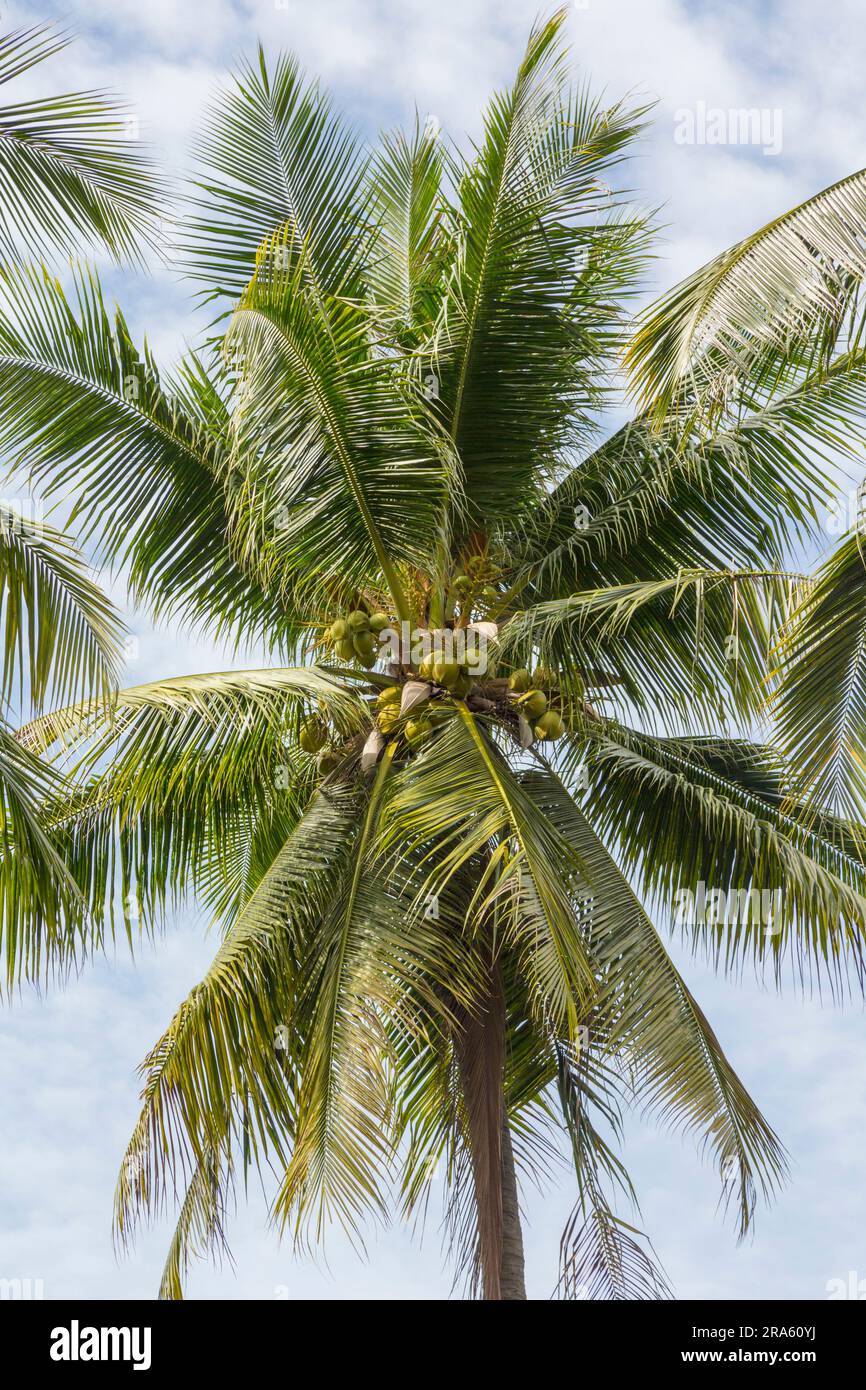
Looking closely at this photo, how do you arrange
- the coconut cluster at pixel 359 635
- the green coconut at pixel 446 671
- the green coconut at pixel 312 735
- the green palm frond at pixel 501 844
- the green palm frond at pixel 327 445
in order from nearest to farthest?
the green palm frond at pixel 501 844, the green palm frond at pixel 327 445, the green coconut at pixel 446 671, the coconut cluster at pixel 359 635, the green coconut at pixel 312 735

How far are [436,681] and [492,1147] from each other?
2.86 meters

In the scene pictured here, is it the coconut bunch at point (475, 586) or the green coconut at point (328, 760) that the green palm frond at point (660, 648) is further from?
the green coconut at point (328, 760)

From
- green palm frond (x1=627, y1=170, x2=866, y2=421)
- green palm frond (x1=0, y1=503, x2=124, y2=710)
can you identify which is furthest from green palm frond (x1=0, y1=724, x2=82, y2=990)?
green palm frond (x1=627, y1=170, x2=866, y2=421)

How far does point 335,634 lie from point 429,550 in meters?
0.79

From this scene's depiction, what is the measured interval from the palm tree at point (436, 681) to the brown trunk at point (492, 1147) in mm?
26

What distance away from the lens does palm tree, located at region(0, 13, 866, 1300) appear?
29.6ft

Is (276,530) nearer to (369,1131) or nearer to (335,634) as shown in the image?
(335,634)

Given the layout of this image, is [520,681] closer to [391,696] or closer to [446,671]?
[446,671]

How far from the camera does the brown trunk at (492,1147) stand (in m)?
9.66

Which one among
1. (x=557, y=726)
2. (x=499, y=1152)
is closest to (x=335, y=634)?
(x=557, y=726)

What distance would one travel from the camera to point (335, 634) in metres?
9.87

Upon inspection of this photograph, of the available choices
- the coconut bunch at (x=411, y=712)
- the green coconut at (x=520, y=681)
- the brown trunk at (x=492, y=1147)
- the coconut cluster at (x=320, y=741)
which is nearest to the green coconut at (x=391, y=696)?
the coconut bunch at (x=411, y=712)

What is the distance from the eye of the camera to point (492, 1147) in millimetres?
9695

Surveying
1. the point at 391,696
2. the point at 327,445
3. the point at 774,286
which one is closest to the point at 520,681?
the point at 391,696
